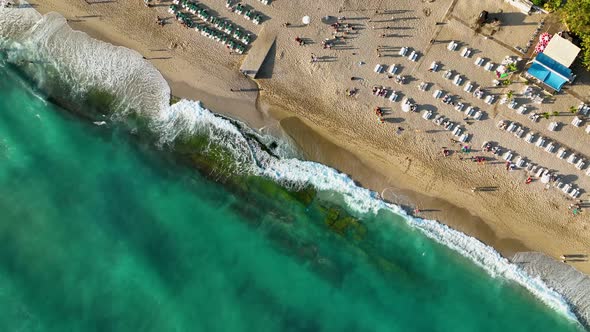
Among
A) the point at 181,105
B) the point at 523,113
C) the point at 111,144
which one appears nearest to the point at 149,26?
the point at 181,105

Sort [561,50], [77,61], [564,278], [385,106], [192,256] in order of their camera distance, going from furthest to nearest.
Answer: [77,61], [192,256], [385,106], [564,278], [561,50]

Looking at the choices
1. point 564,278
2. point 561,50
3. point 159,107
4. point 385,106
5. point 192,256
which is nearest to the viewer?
point 561,50

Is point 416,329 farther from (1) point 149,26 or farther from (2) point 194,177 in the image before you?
(1) point 149,26

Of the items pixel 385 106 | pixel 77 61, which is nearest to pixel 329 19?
pixel 385 106

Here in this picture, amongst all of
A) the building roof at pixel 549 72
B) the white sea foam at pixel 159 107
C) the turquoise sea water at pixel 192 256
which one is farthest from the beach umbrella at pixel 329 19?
the building roof at pixel 549 72

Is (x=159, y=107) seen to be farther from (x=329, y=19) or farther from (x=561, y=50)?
(x=561, y=50)

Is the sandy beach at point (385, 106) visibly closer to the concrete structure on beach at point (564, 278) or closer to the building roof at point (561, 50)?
the concrete structure on beach at point (564, 278)

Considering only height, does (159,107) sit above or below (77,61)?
below
